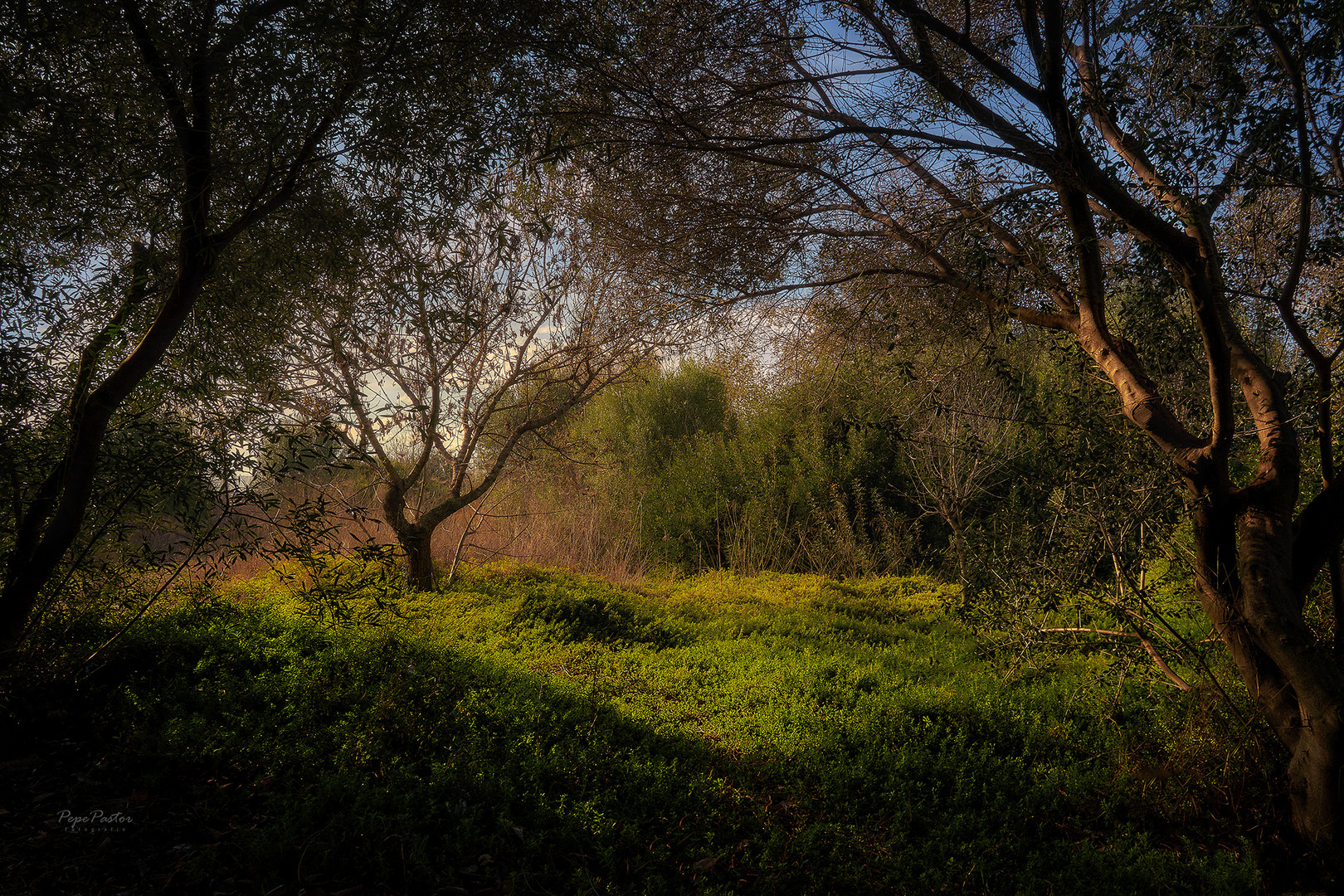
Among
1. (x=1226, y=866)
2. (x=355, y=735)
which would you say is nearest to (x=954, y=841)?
(x=1226, y=866)

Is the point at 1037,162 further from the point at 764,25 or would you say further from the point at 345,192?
the point at 345,192

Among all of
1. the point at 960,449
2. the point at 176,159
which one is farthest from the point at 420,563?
the point at 960,449

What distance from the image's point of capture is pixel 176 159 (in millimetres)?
3219

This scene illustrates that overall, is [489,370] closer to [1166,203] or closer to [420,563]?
[420,563]

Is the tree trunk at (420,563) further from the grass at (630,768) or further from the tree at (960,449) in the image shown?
the tree at (960,449)

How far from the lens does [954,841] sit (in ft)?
11.9

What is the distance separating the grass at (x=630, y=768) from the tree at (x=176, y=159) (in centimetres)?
137

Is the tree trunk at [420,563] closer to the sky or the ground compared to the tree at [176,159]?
closer to the ground

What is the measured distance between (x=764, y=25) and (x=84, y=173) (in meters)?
3.54

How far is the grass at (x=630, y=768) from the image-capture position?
3340mm

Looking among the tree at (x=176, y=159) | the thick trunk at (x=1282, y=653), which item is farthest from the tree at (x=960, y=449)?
the tree at (x=176, y=159)

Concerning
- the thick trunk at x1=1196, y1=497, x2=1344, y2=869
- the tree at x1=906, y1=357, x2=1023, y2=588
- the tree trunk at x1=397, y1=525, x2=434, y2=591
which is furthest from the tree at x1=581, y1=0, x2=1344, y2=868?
the tree trunk at x1=397, y1=525, x2=434, y2=591

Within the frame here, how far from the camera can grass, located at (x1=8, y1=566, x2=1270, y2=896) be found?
11.0ft

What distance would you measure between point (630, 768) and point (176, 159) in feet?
12.5
